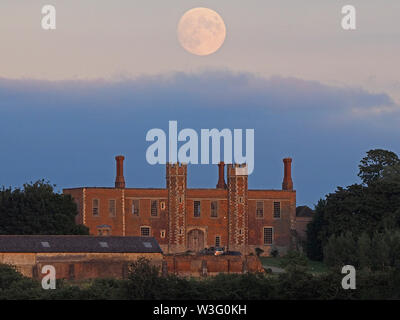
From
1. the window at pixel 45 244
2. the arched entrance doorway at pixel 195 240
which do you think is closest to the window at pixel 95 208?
the arched entrance doorway at pixel 195 240

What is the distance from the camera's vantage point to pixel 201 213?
94.7 meters

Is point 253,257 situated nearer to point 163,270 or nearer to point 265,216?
point 163,270

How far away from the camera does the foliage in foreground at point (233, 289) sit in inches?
2058

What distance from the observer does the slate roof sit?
67.6 metres

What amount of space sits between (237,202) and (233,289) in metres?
40.9

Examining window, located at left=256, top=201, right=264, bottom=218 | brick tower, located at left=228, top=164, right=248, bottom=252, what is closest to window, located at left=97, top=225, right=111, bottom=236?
brick tower, located at left=228, top=164, right=248, bottom=252

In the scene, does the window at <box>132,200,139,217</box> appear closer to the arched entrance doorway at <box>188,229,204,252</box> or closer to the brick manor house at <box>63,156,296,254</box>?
the brick manor house at <box>63,156,296,254</box>

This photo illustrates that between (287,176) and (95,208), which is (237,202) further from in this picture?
(95,208)

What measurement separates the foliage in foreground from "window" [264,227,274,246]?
3909 centimetres

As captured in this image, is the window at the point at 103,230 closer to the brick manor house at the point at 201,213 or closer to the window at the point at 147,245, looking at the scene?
the brick manor house at the point at 201,213

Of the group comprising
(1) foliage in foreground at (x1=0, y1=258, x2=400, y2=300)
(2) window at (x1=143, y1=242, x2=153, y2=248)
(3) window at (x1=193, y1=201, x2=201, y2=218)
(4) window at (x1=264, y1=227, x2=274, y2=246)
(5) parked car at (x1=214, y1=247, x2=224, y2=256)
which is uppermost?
(3) window at (x1=193, y1=201, x2=201, y2=218)

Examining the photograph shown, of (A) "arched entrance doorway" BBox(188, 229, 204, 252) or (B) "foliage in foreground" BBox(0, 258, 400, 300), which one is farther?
(A) "arched entrance doorway" BBox(188, 229, 204, 252)

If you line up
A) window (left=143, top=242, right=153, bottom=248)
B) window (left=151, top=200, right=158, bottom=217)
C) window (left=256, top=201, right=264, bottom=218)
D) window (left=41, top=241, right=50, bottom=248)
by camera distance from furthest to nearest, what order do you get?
1. window (left=256, top=201, right=264, bottom=218)
2. window (left=151, top=200, right=158, bottom=217)
3. window (left=143, top=242, right=153, bottom=248)
4. window (left=41, top=241, right=50, bottom=248)
